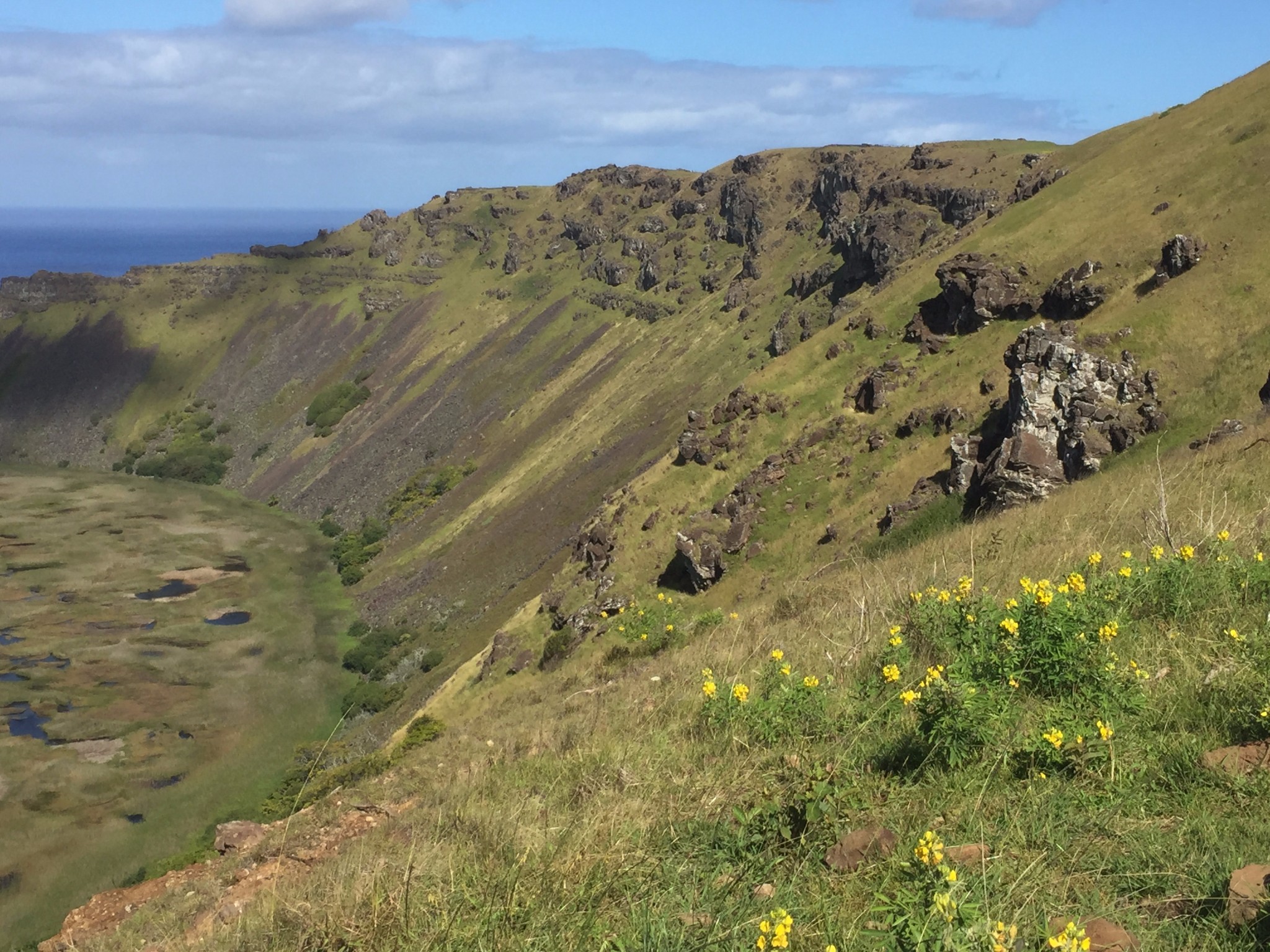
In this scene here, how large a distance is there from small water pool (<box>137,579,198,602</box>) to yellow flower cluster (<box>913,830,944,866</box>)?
349ft

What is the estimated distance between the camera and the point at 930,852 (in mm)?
4684

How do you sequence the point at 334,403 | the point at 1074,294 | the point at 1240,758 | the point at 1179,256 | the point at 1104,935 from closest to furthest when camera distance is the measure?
1. the point at 1104,935
2. the point at 1240,758
3. the point at 1179,256
4. the point at 1074,294
5. the point at 334,403

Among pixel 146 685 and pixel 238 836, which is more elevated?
pixel 238 836

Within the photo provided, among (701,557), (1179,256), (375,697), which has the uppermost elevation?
(1179,256)

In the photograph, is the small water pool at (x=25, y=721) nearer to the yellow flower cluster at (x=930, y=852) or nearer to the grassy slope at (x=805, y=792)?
the grassy slope at (x=805, y=792)

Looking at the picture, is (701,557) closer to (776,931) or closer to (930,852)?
(930,852)

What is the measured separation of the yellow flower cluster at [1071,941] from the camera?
153 inches

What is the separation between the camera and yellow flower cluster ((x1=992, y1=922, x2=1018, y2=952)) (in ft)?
13.1

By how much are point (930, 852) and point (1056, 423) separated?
3771 cm

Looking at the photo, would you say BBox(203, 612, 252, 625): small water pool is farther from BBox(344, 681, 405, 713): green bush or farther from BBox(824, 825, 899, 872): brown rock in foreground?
BBox(824, 825, 899, 872): brown rock in foreground

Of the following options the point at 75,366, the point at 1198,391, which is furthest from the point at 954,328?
the point at 75,366

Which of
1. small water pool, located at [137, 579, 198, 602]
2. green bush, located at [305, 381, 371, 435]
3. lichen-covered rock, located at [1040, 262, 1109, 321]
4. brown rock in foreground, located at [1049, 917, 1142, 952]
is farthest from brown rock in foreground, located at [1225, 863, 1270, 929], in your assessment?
green bush, located at [305, 381, 371, 435]

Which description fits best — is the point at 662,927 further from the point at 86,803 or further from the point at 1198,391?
the point at 86,803

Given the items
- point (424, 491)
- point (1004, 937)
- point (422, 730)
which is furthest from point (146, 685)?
point (1004, 937)
